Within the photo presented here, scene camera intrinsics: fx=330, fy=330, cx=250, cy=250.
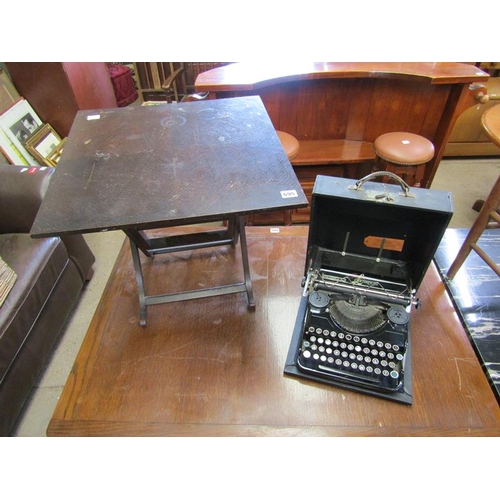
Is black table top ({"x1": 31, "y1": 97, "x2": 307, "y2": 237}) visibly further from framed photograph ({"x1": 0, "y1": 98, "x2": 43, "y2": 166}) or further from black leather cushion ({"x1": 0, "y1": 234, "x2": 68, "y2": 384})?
framed photograph ({"x1": 0, "y1": 98, "x2": 43, "y2": 166})

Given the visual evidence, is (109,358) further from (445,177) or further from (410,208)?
(445,177)

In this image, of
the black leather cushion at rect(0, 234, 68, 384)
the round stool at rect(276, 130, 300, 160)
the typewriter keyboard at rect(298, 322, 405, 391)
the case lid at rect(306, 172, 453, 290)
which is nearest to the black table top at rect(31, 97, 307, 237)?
the case lid at rect(306, 172, 453, 290)

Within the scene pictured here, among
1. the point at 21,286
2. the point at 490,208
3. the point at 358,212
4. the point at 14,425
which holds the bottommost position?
the point at 14,425

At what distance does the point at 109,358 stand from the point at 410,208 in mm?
1107

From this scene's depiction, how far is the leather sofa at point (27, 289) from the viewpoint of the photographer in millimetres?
1457

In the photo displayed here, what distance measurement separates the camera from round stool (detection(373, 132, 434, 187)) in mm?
2021

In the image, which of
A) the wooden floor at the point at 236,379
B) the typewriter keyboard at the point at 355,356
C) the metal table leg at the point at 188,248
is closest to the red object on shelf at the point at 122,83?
the metal table leg at the point at 188,248

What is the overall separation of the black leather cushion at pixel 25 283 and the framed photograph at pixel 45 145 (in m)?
1.25

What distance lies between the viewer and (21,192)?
5.57 feet

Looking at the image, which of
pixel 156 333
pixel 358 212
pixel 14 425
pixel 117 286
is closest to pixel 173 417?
pixel 156 333

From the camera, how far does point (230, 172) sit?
1144 millimetres

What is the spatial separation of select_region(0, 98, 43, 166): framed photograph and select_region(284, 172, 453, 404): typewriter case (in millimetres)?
2656

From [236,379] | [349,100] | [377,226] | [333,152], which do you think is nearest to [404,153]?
[333,152]

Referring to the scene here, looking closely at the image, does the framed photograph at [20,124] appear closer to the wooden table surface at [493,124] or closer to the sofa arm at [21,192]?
the sofa arm at [21,192]
